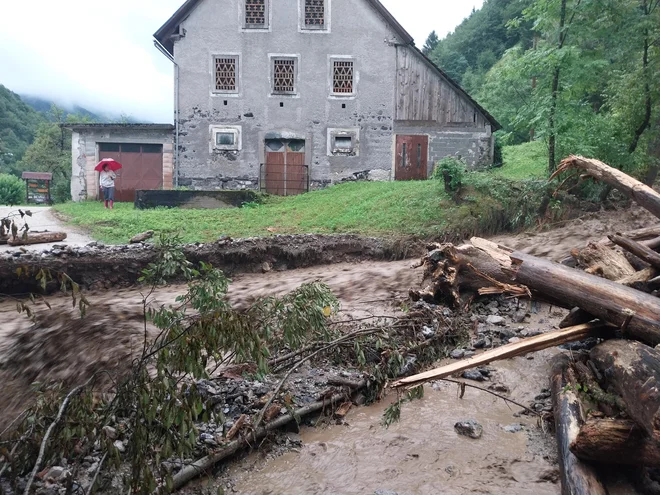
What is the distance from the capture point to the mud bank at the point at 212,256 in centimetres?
925

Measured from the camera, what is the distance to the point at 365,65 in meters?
20.1

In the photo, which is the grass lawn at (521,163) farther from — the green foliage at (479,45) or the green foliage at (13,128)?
the green foliage at (13,128)

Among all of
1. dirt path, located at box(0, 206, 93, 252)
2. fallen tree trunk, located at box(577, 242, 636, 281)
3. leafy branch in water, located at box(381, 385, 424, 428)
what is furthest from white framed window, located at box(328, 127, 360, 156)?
leafy branch in water, located at box(381, 385, 424, 428)

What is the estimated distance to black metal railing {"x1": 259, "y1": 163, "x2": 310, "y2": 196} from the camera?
20.5 m

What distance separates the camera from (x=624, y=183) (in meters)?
6.10

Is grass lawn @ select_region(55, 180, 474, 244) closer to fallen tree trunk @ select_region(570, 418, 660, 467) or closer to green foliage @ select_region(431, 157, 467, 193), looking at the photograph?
green foliage @ select_region(431, 157, 467, 193)

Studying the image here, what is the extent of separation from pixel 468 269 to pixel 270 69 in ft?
52.2

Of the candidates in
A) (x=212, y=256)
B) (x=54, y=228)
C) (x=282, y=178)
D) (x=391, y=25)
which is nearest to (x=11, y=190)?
(x=282, y=178)

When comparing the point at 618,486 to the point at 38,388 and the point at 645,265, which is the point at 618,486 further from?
the point at 645,265

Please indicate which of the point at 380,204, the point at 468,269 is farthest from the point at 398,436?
the point at 380,204

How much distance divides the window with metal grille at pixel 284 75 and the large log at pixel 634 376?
59.3 feet

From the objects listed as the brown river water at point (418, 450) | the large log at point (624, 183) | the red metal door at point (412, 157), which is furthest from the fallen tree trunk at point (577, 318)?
the red metal door at point (412, 157)

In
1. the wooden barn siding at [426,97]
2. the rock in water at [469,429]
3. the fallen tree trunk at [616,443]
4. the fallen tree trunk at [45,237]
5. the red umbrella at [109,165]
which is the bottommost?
the rock in water at [469,429]

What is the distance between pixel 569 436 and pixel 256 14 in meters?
20.4
